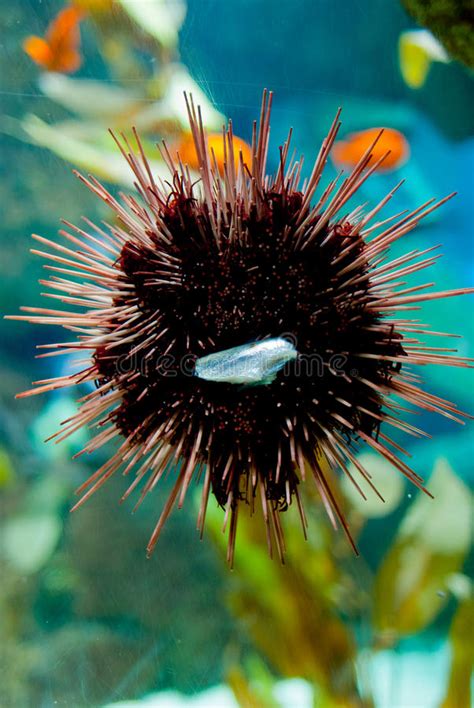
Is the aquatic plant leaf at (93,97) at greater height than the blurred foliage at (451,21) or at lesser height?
greater

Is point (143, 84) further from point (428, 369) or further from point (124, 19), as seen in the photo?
point (428, 369)

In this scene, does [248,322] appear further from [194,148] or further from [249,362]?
[194,148]

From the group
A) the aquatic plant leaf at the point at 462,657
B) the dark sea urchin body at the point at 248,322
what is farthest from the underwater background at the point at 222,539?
the dark sea urchin body at the point at 248,322

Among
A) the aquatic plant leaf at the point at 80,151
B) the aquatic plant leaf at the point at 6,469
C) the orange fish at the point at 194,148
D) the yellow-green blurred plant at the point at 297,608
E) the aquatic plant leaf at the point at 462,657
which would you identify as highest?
the aquatic plant leaf at the point at 80,151

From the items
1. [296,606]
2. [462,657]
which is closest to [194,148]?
[296,606]

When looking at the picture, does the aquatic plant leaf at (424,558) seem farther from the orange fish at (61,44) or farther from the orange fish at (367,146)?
the orange fish at (61,44)

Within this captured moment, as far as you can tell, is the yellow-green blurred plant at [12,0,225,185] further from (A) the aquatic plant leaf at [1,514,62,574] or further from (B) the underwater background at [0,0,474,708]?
(A) the aquatic plant leaf at [1,514,62,574]
